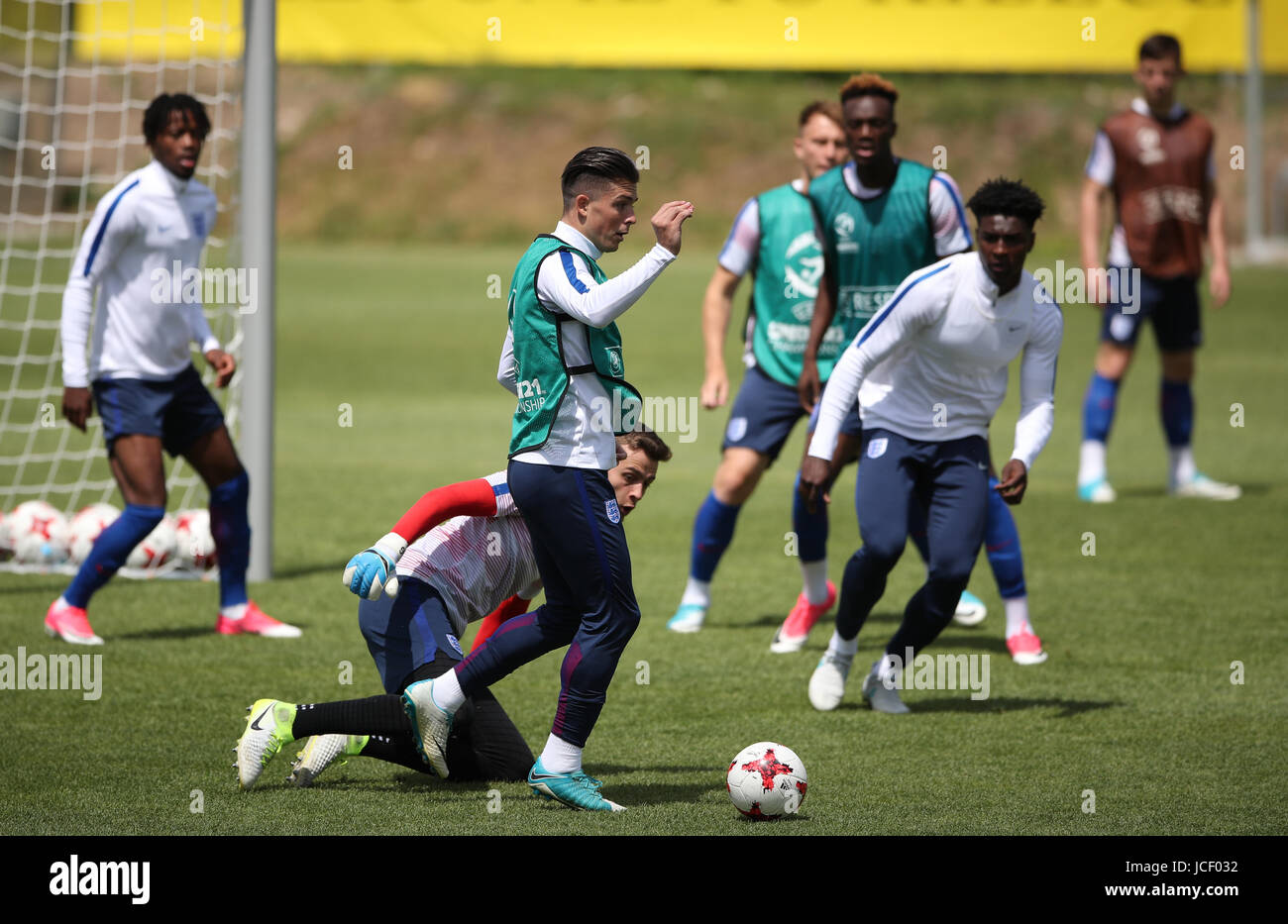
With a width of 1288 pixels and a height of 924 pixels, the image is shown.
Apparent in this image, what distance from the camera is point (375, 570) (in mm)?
4727

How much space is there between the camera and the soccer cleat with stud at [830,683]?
6.27 meters

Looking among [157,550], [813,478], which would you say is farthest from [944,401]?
[157,550]

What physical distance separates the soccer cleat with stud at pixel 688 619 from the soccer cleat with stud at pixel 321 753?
276 cm

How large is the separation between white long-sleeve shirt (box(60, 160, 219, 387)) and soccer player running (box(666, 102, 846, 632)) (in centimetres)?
230

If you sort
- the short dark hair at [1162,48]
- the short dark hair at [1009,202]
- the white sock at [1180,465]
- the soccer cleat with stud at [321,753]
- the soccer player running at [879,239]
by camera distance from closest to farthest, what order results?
the soccer cleat with stud at [321,753]
the short dark hair at [1009,202]
the soccer player running at [879,239]
the short dark hair at [1162,48]
the white sock at [1180,465]

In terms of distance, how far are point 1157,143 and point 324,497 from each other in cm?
615

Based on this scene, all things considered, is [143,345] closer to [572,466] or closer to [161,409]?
[161,409]

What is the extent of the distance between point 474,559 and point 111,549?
256 cm

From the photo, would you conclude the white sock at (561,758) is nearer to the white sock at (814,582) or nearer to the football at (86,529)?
the white sock at (814,582)

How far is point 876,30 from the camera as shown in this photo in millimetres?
31812

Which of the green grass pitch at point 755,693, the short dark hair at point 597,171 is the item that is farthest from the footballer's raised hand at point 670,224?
the green grass pitch at point 755,693

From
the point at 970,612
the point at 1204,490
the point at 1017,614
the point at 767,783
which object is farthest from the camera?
the point at 1204,490

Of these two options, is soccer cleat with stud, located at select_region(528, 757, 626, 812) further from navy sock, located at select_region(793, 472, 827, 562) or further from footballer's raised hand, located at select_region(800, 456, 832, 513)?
navy sock, located at select_region(793, 472, 827, 562)

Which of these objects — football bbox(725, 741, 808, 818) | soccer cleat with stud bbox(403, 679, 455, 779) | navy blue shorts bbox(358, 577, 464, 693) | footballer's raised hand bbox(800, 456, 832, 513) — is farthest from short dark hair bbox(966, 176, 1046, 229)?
soccer cleat with stud bbox(403, 679, 455, 779)
